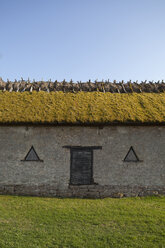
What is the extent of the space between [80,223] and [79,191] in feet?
10.8

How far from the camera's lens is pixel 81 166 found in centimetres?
1001

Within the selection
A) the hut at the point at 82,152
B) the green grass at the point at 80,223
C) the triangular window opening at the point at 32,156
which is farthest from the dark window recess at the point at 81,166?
the triangular window opening at the point at 32,156

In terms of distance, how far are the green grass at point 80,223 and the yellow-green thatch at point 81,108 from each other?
3.69 metres

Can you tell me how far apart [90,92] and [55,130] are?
371 centimetres

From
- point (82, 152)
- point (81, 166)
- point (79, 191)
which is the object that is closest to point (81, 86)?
point (82, 152)

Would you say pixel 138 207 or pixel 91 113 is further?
pixel 91 113

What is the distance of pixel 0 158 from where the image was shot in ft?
32.7

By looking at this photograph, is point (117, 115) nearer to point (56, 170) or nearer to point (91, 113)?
point (91, 113)

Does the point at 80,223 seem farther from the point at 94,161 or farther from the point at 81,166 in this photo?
the point at 94,161

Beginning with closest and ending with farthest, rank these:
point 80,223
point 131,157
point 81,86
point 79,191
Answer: point 80,223 → point 79,191 → point 131,157 → point 81,86

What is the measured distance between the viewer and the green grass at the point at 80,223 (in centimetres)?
546

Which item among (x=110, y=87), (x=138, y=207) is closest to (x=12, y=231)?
(x=138, y=207)

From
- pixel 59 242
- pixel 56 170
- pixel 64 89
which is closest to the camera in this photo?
pixel 59 242

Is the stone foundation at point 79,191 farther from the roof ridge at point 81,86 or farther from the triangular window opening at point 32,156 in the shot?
the roof ridge at point 81,86
